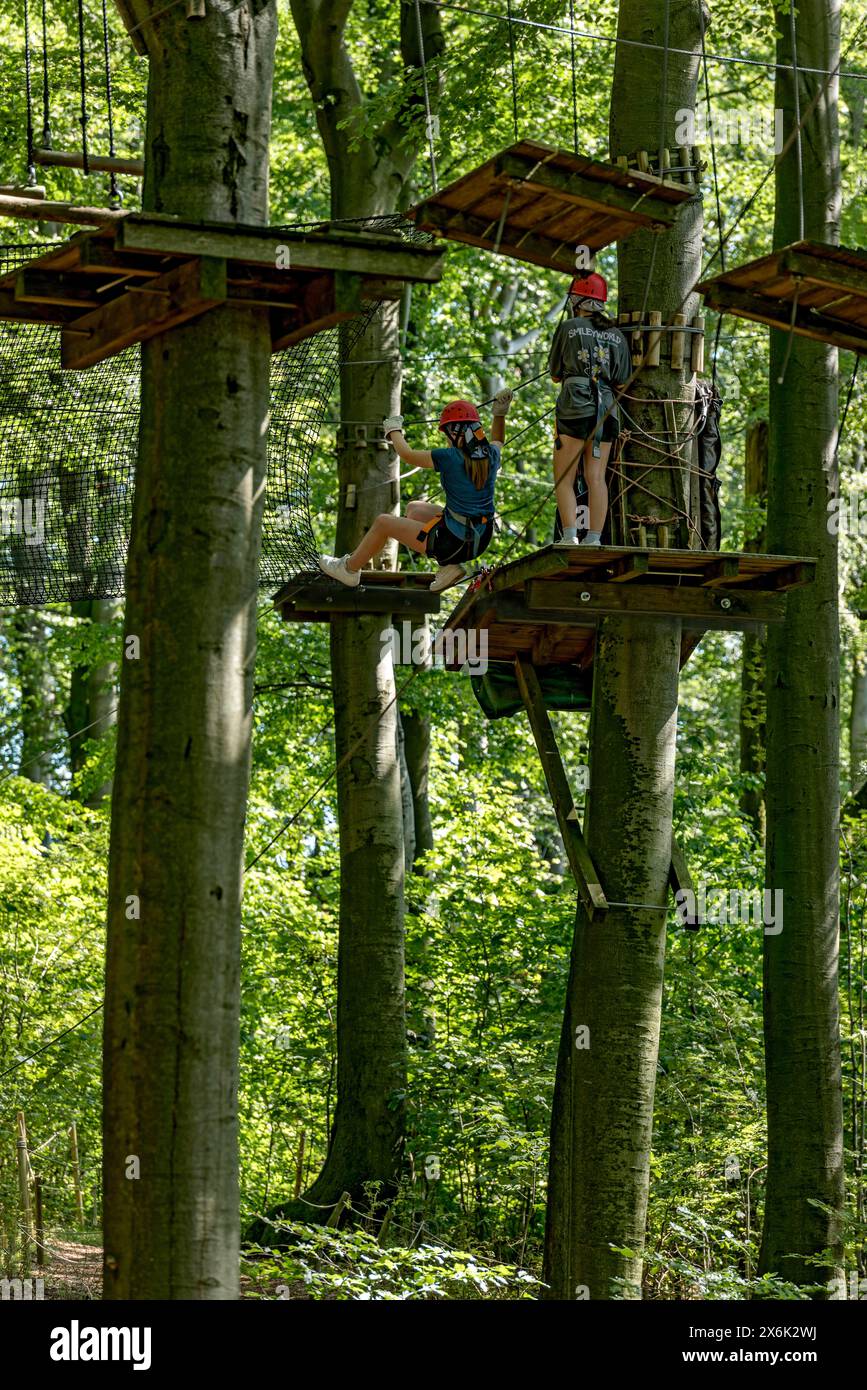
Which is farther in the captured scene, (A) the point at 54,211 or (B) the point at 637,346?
(B) the point at 637,346

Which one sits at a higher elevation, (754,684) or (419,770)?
(754,684)

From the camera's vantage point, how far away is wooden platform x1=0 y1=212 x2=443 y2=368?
5805 millimetres

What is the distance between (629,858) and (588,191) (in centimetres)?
299

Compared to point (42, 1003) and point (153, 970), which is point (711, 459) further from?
point (42, 1003)

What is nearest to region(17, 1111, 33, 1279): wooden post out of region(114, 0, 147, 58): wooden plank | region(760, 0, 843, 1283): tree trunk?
region(760, 0, 843, 1283): tree trunk

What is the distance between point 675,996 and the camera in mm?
13266

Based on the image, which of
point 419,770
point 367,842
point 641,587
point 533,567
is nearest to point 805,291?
point 641,587

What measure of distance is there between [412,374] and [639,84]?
1003cm

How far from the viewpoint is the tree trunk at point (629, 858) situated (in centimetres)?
795

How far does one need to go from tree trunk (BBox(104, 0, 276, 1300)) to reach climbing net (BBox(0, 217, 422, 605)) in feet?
9.47

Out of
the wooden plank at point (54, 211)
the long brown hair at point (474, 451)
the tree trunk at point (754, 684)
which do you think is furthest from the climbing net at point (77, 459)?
the tree trunk at point (754, 684)

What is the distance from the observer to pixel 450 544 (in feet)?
31.3

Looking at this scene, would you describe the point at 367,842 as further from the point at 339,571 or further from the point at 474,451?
the point at 474,451

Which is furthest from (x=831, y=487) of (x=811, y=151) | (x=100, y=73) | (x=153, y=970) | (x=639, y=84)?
(x=100, y=73)
